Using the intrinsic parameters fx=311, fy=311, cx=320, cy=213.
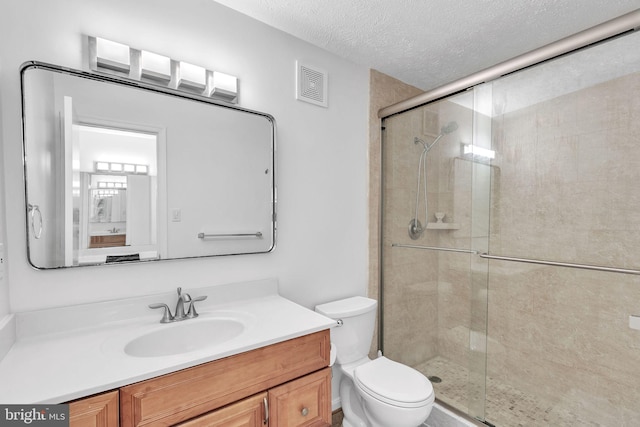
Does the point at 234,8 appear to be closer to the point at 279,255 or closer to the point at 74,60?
the point at 74,60

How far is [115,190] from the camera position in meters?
1.33

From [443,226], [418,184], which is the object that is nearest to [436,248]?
[443,226]

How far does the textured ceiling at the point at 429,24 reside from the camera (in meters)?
1.58

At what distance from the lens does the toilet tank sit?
5.99ft

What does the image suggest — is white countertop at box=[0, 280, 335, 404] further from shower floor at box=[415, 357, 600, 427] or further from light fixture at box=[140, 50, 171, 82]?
shower floor at box=[415, 357, 600, 427]

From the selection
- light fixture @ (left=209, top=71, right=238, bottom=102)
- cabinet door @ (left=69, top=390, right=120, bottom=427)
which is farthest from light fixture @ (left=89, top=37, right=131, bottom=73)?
cabinet door @ (left=69, top=390, right=120, bottom=427)

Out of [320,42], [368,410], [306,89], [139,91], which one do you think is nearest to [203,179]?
[139,91]

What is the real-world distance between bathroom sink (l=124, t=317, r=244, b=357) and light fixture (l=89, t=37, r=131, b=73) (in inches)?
Result: 43.9

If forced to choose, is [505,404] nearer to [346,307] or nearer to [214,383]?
[346,307]

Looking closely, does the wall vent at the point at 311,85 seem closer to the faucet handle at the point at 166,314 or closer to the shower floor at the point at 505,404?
the faucet handle at the point at 166,314

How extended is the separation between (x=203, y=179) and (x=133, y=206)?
33 centimetres

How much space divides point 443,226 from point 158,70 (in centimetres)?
186

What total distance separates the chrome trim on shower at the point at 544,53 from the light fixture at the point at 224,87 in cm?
114

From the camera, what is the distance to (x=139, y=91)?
4.55ft
